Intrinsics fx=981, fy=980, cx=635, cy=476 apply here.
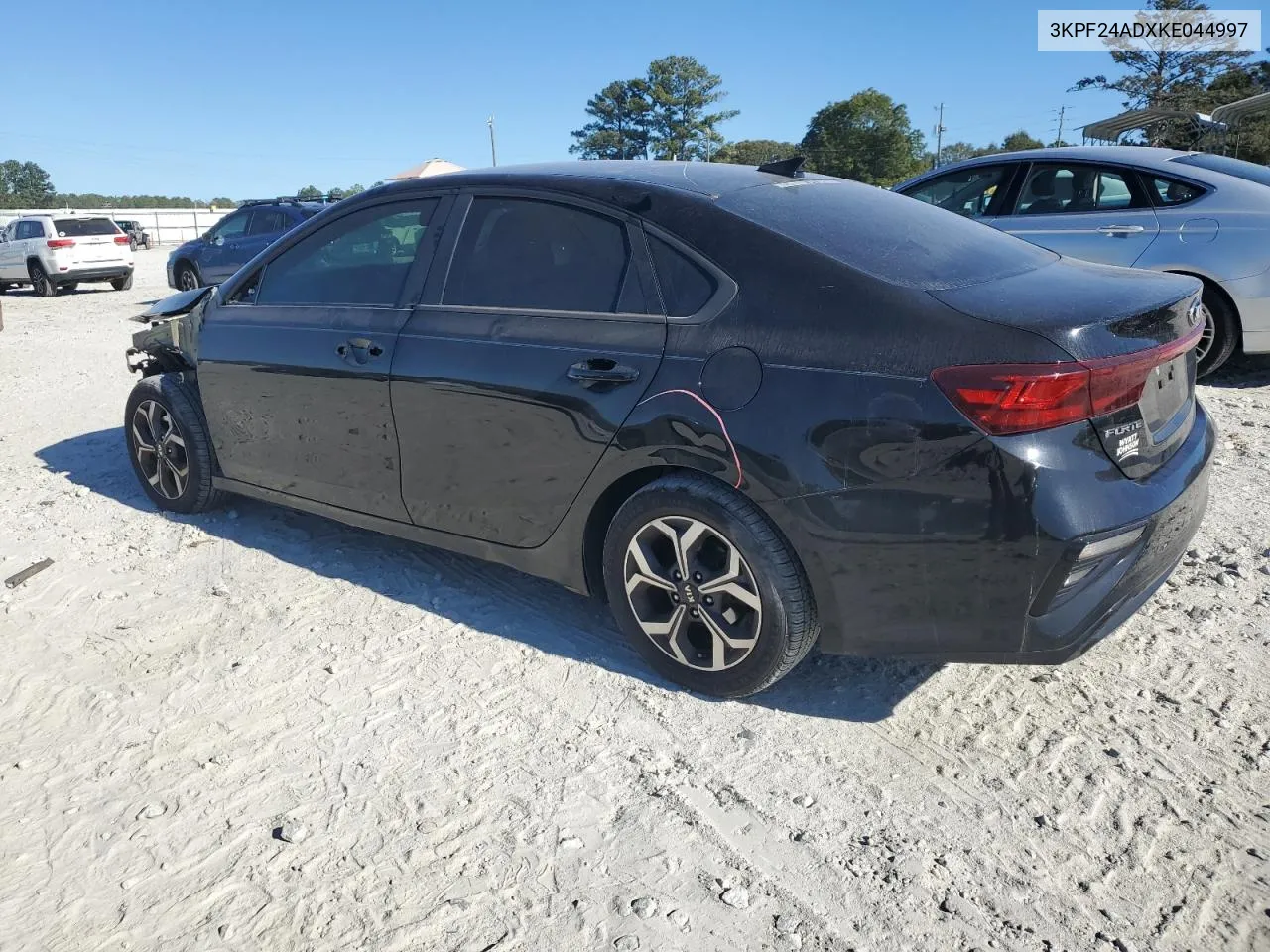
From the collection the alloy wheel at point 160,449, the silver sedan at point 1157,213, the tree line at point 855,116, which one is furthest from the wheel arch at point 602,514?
the tree line at point 855,116

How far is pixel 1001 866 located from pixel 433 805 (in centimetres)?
148

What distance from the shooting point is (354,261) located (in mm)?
4168

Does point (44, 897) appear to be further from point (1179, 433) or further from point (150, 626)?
point (1179, 433)

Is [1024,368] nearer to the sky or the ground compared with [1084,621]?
nearer to the sky

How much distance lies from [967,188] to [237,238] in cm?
1252

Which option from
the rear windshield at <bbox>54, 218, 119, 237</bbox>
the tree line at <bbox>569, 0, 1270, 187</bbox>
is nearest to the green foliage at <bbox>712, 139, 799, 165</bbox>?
the tree line at <bbox>569, 0, 1270, 187</bbox>

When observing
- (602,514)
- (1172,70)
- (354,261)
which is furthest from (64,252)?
(1172,70)

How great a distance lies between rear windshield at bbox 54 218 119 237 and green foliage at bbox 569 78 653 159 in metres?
62.6

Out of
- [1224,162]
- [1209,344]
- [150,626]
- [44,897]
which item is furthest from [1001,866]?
[1224,162]

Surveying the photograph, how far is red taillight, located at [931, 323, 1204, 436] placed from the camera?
8.23 ft

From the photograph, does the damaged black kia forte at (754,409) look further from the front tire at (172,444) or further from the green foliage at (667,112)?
the green foliage at (667,112)

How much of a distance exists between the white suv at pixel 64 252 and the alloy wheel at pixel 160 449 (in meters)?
17.4

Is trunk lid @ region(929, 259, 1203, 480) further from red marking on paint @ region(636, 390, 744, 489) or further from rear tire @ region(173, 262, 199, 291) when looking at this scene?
rear tire @ region(173, 262, 199, 291)

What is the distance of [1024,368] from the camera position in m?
2.51
